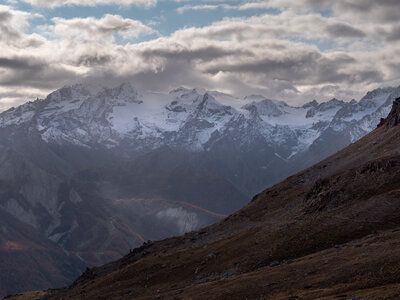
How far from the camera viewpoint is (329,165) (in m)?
136

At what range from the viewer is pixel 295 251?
3127 inches

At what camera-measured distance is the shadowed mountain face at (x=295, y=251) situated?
58.0m

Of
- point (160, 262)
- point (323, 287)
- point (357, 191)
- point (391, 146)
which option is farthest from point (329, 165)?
point (323, 287)

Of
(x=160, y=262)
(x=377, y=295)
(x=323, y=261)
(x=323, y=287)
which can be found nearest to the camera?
(x=377, y=295)

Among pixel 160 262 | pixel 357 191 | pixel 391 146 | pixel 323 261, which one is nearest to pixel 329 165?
pixel 391 146

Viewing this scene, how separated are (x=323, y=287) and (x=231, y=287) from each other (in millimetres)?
13802

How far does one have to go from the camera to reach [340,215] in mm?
86125

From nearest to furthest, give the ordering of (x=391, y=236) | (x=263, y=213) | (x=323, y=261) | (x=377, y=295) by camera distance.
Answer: (x=377, y=295)
(x=323, y=261)
(x=391, y=236)
(x=263, y=213)

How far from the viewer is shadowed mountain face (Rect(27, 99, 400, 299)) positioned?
190 feet

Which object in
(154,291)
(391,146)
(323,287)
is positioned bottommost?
(154,291)

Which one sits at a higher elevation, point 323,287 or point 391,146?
point 391,146

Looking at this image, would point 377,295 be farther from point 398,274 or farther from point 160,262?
point 160,262

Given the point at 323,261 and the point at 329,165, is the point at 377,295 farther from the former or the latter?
the point at 329,165

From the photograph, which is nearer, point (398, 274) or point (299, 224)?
point (398, 274)
